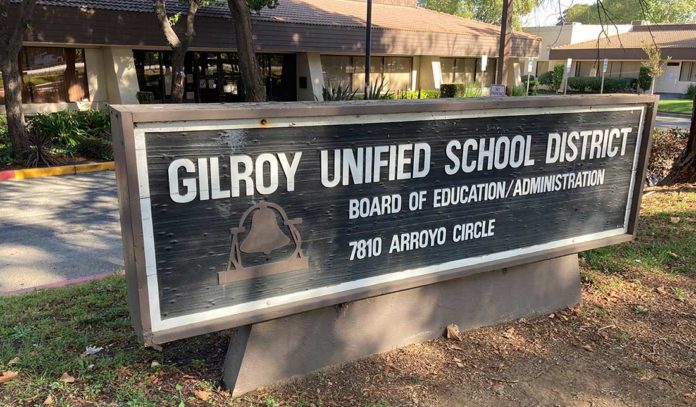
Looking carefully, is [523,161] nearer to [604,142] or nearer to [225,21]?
[604,142]

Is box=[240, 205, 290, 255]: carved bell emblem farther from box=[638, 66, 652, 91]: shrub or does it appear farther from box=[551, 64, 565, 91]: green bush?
box=[551, 64, 565, 91]: green bush

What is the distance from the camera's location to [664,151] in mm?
9352

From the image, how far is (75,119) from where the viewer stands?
14.9 meters

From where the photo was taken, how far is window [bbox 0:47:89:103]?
1805 cm

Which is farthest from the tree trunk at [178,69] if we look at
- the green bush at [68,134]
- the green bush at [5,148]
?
the green bush at [5,148]

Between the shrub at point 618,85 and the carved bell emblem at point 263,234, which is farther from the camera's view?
the shrub at point 618,85

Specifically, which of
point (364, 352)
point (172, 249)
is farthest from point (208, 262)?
point (364, 352)

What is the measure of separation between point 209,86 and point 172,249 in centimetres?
2178

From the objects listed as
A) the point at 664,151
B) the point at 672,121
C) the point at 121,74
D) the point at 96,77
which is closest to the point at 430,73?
the point at 672,121

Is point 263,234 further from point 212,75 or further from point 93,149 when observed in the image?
point 212,75

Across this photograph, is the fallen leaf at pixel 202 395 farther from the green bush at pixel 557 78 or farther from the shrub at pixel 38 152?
the green bush at pixel 557 78

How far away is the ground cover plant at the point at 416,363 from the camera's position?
9.75 feet

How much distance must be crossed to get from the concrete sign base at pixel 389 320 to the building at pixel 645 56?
42.2 meters

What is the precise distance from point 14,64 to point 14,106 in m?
0.86
